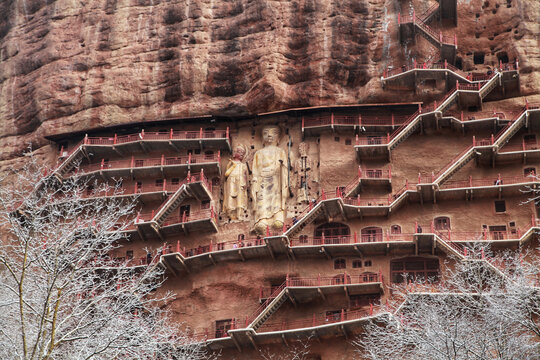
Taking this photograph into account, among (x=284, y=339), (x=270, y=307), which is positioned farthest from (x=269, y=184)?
(x=284, y=339)

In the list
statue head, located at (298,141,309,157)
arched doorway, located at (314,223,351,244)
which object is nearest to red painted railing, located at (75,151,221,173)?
statue head, located at (298,141,309,157)

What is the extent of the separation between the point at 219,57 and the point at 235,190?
27.4ft

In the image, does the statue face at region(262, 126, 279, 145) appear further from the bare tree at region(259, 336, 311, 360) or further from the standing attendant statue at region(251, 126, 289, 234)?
the bare tree at region(259, 336, 311, 360)

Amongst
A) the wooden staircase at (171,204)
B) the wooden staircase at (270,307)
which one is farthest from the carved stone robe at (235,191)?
the wooden staircase at (270,307)

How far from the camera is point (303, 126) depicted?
167ft

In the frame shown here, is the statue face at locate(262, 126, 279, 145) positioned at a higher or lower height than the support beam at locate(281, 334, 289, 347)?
higher

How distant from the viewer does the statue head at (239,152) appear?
169ft

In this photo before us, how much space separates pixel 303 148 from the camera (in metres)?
50.8

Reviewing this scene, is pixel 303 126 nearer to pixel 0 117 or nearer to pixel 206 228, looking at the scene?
pixel 206 228

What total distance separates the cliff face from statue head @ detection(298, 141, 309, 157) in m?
2.46

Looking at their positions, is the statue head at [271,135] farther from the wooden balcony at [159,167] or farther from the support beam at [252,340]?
the support beam at [252,340]

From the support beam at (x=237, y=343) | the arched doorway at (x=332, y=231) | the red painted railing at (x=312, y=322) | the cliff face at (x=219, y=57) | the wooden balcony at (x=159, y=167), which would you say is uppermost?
the cliff face at (x=219, y=57)

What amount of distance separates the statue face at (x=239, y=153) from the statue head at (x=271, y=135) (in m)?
1.32

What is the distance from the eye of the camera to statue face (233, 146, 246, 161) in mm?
51469
